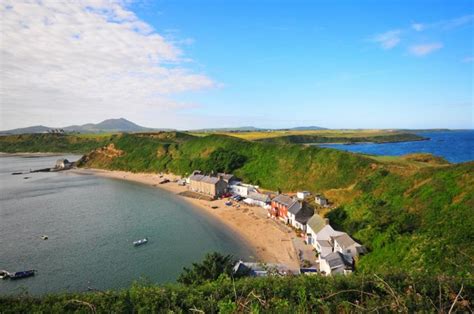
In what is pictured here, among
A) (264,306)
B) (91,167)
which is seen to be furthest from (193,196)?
(91,167)

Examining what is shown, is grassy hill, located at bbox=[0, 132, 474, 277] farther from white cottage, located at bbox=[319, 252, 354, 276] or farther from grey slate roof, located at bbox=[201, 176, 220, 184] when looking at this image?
grey slate roof, located at bbox=[201, 176, 220, 184]

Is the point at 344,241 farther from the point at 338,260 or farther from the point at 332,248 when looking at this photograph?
the point at 338,260

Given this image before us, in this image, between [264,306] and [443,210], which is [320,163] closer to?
[443,210]

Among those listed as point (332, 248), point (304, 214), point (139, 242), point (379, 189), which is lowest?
point (139, 242)

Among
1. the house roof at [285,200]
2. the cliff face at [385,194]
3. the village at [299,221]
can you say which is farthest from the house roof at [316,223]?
the house roof at [285,200]

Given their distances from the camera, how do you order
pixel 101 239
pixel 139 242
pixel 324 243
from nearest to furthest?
pixel 324 243, pixel 139 242, pixel 101 239

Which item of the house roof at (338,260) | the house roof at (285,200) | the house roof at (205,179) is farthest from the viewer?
the house roof at (205,179)

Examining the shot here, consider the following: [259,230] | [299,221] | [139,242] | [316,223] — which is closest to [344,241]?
[316,223]

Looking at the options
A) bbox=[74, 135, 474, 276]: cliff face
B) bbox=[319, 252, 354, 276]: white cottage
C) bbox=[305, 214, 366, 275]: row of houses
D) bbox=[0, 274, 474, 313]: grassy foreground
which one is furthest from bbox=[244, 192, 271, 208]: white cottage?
bbox=[0, 274, 474, 313]: grassy foreground

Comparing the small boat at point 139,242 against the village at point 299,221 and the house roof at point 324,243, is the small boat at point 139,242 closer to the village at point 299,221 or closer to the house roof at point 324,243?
the village at point 299,221
